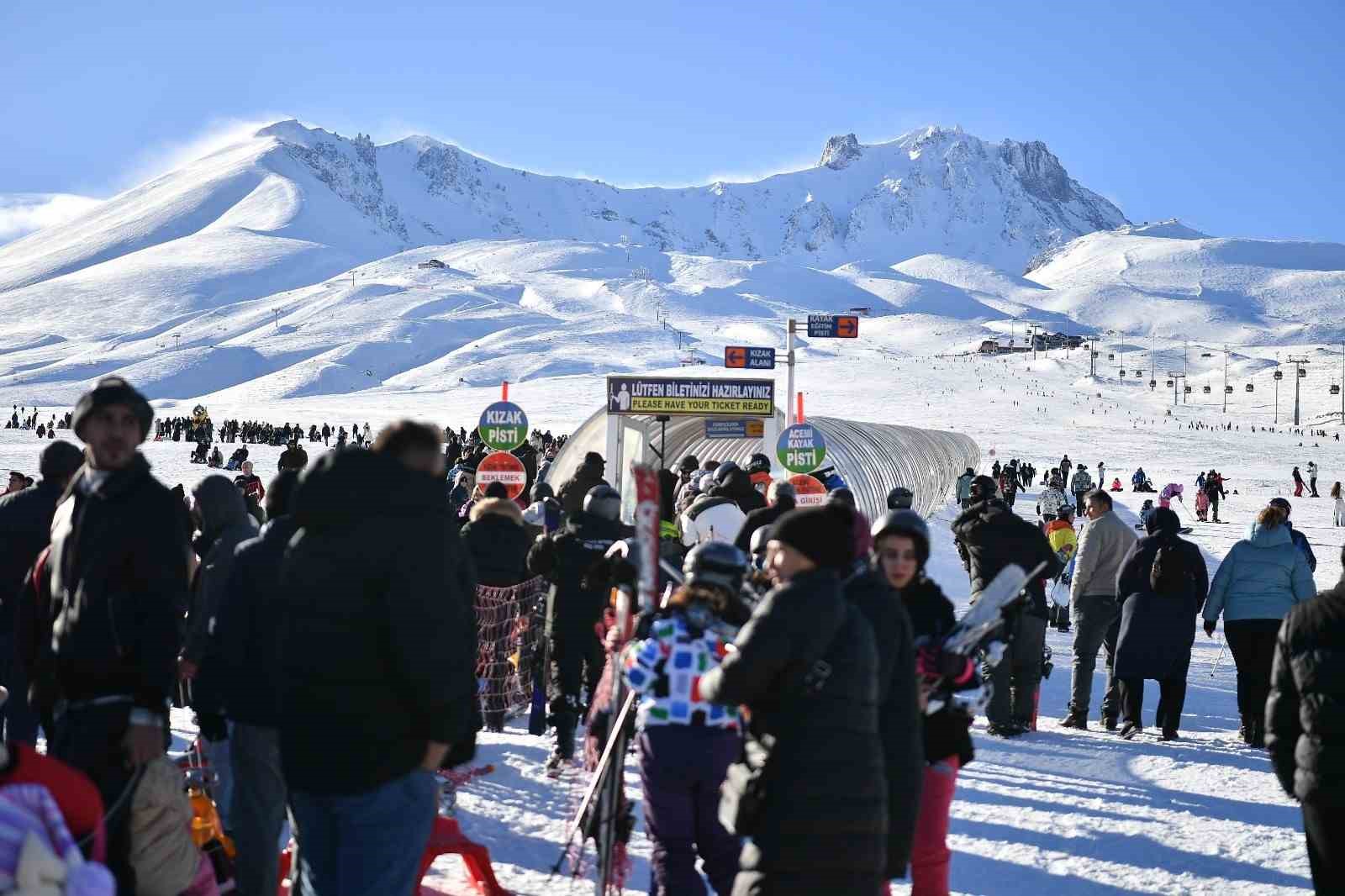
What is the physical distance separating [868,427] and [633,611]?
68.5 feet

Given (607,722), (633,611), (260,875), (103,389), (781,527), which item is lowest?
(260,875)

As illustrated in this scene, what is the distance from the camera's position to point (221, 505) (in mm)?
5145

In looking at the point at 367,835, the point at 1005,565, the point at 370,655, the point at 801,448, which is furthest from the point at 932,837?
the point at 801,448

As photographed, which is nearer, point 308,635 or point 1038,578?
point 308,635

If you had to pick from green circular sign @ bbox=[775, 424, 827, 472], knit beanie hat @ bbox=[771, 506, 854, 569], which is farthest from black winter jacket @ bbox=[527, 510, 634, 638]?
green circular sign @ bbox=[775, 424, 827, 472]

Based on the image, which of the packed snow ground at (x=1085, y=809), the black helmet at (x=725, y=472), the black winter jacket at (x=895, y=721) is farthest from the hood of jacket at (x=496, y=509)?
the black winter jacket at (x=895, y=721)

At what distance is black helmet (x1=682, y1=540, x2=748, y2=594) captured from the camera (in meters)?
4.14

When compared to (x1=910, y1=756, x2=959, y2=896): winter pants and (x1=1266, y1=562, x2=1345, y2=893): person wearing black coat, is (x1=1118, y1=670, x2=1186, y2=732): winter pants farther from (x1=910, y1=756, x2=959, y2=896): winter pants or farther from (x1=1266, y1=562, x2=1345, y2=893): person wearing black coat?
(x1=1266, y1=562, x2=1345, y2=893): person wearing black coat

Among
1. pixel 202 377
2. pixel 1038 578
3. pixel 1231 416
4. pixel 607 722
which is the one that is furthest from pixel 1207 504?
pixel 202 377

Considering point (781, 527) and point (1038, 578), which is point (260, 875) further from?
point (1038, 578)

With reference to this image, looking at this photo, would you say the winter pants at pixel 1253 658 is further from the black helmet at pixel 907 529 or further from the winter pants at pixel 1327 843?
the winter pants at pixel 1327 843

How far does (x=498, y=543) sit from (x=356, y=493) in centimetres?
485

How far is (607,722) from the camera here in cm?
488

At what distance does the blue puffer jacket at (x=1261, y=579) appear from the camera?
25.6ft
